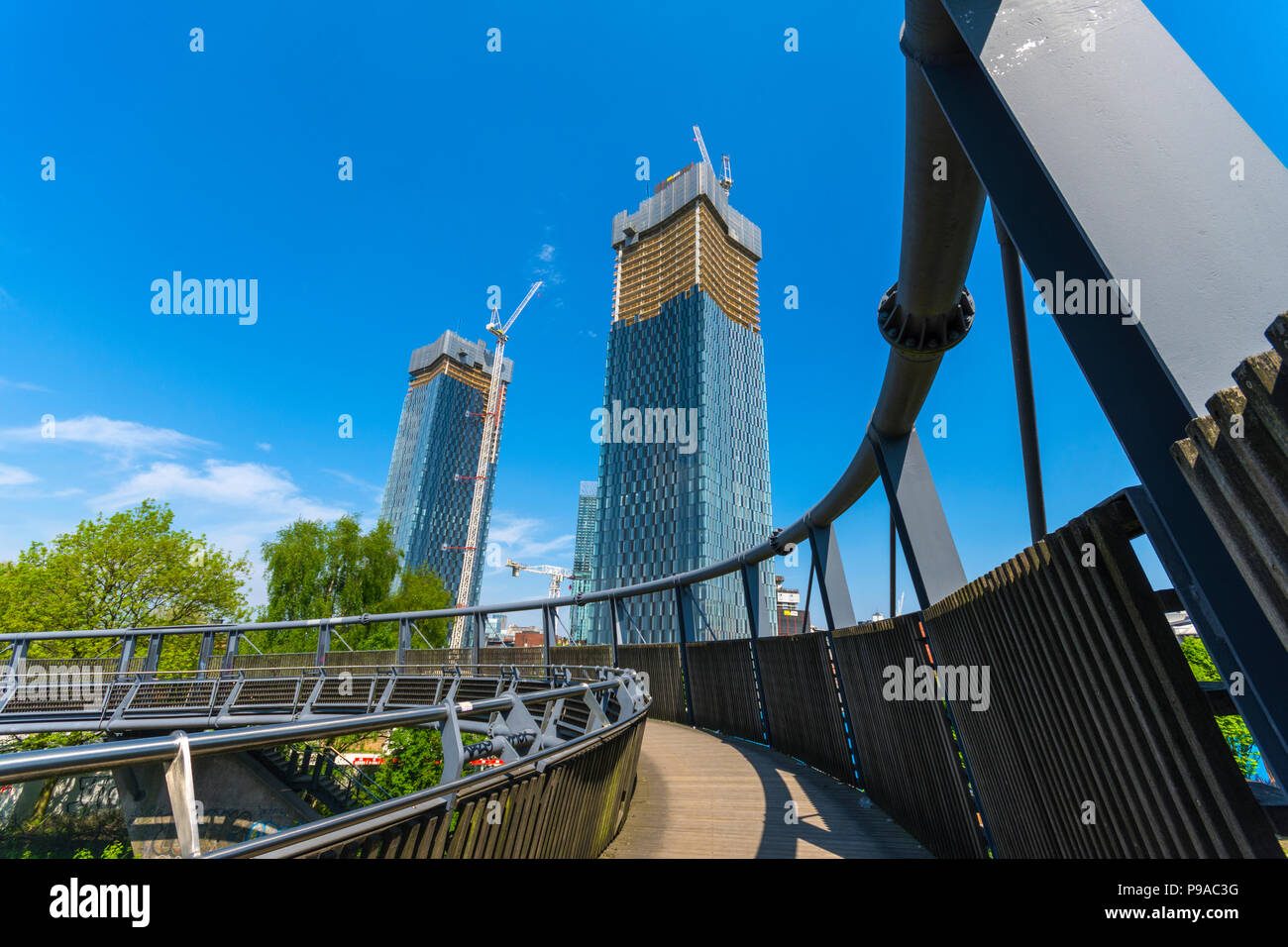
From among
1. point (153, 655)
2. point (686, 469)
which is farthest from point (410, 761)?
point (686, 469)

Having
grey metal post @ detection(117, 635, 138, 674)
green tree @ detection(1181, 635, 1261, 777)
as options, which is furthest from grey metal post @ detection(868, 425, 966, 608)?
grey metal post @ detection(117, 635, 138, 674)

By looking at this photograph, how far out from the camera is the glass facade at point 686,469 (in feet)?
271

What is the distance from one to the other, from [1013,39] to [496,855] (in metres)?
4.25

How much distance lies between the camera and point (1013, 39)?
7.22 feet

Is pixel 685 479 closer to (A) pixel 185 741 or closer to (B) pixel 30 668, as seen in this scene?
(B) pixel 30 668

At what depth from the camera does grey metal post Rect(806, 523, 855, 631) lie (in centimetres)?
1002

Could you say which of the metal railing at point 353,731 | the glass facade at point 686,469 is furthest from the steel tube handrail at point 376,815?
the glass facade at point 686,469

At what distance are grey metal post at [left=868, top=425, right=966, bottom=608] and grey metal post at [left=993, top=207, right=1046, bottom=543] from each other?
2914 mm

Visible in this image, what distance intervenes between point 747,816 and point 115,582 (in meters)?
31.1

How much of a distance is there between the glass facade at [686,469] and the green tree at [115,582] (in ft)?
180

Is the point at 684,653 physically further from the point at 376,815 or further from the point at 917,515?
the point at 376,815

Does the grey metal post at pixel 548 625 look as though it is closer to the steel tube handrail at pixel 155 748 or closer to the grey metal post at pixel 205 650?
the grey metal post at pixel 205 650

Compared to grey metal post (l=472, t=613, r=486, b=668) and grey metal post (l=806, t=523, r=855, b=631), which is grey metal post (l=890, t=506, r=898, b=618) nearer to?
grey metal post (l=806, t=523, r=855, b=631)
